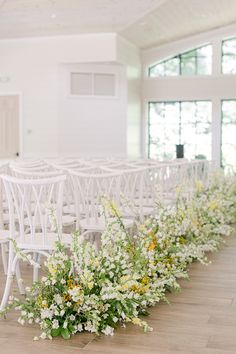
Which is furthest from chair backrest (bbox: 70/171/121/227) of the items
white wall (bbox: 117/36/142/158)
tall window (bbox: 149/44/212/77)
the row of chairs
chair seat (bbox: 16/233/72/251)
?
tall window (bbox: 149/44/212/77)

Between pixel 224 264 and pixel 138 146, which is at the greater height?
pixel 138 146

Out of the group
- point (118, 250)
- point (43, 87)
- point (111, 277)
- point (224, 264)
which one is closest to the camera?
point (111, 277)

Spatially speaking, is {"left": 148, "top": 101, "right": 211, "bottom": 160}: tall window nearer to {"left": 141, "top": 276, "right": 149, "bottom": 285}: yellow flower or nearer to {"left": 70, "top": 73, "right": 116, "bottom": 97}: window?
{"left": 70, "top": 73, "right": 116, "bottom": 97}: window

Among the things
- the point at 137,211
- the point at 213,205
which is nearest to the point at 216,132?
the point at 213,205

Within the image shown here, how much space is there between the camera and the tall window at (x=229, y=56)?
14844 millimetres

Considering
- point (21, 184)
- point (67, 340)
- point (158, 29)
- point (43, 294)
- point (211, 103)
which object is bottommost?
point (67, 340)

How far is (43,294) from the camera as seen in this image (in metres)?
3.54

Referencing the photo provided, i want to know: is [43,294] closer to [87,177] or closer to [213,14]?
[87,177]

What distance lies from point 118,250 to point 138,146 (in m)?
11.0

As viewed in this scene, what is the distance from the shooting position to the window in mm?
13133

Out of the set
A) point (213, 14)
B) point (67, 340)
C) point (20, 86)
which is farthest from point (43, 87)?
point (67, 340)

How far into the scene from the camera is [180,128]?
609 inches

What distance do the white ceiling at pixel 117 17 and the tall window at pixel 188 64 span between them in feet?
3.01

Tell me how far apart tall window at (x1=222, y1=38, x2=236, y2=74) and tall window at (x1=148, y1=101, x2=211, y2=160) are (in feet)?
3.22
